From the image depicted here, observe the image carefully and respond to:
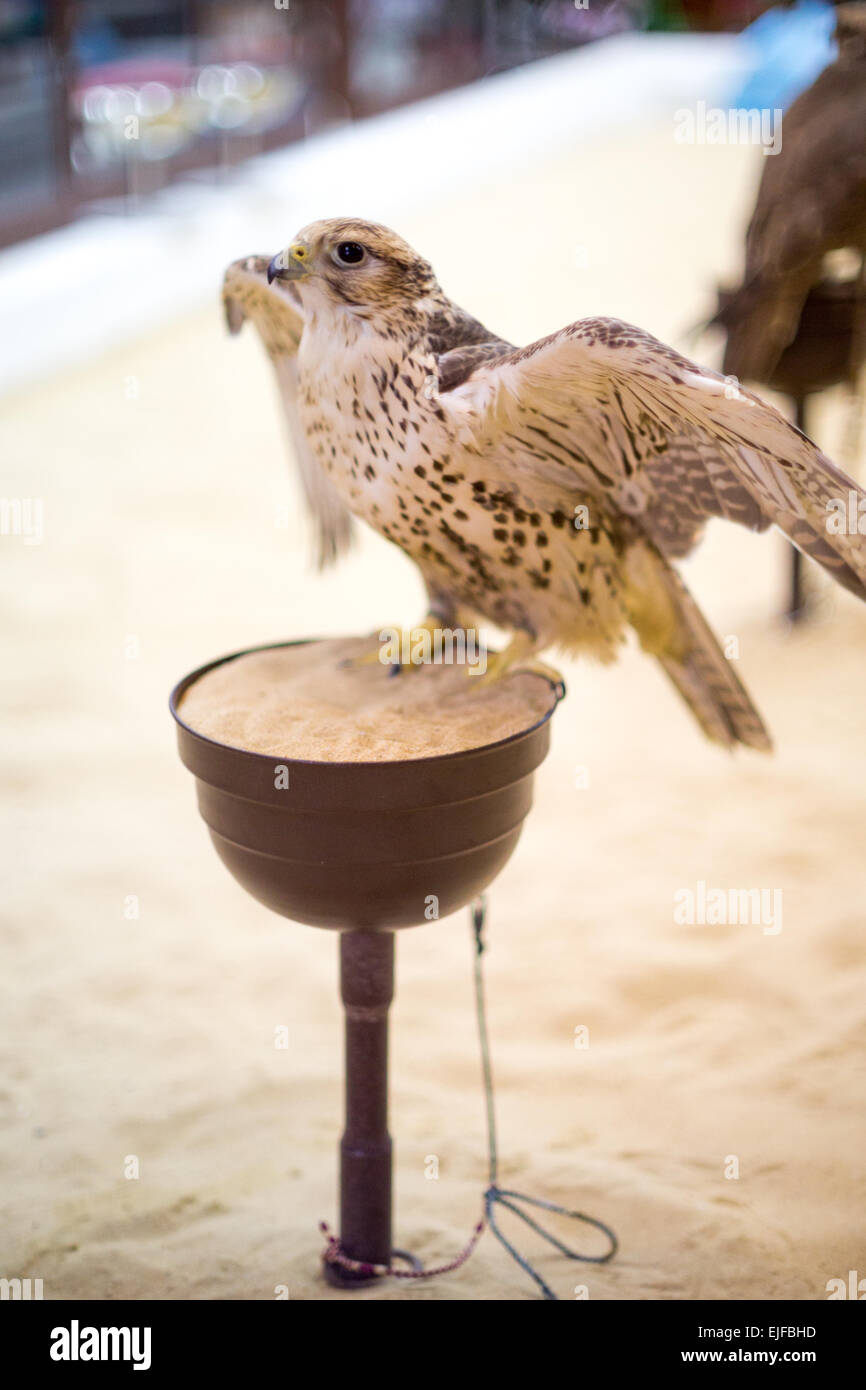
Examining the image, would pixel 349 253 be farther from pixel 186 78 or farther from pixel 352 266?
pixel 186 78

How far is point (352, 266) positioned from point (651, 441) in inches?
15.0

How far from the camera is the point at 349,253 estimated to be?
1424 mm

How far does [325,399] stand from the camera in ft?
4.98

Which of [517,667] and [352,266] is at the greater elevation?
[352,266]

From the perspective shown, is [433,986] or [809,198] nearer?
[433,986]

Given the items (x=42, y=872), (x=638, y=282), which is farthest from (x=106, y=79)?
(x=42, y=872)

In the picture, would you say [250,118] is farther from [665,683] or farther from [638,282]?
[665,683]

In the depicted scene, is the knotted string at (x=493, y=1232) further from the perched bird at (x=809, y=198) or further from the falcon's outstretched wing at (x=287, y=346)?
the perched bird at (x=809, y=198)

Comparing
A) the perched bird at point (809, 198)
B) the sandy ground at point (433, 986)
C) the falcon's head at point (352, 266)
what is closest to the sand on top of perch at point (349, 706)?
the falcon's head at point (352, 266)

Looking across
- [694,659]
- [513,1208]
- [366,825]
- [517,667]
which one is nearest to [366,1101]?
[513,1208]

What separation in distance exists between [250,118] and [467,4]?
8.72ft

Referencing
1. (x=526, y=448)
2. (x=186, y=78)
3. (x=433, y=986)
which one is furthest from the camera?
(x=186, y=78)

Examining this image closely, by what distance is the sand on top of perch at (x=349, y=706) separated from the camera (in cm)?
147

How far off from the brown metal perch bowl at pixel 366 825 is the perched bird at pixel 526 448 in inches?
7.8
